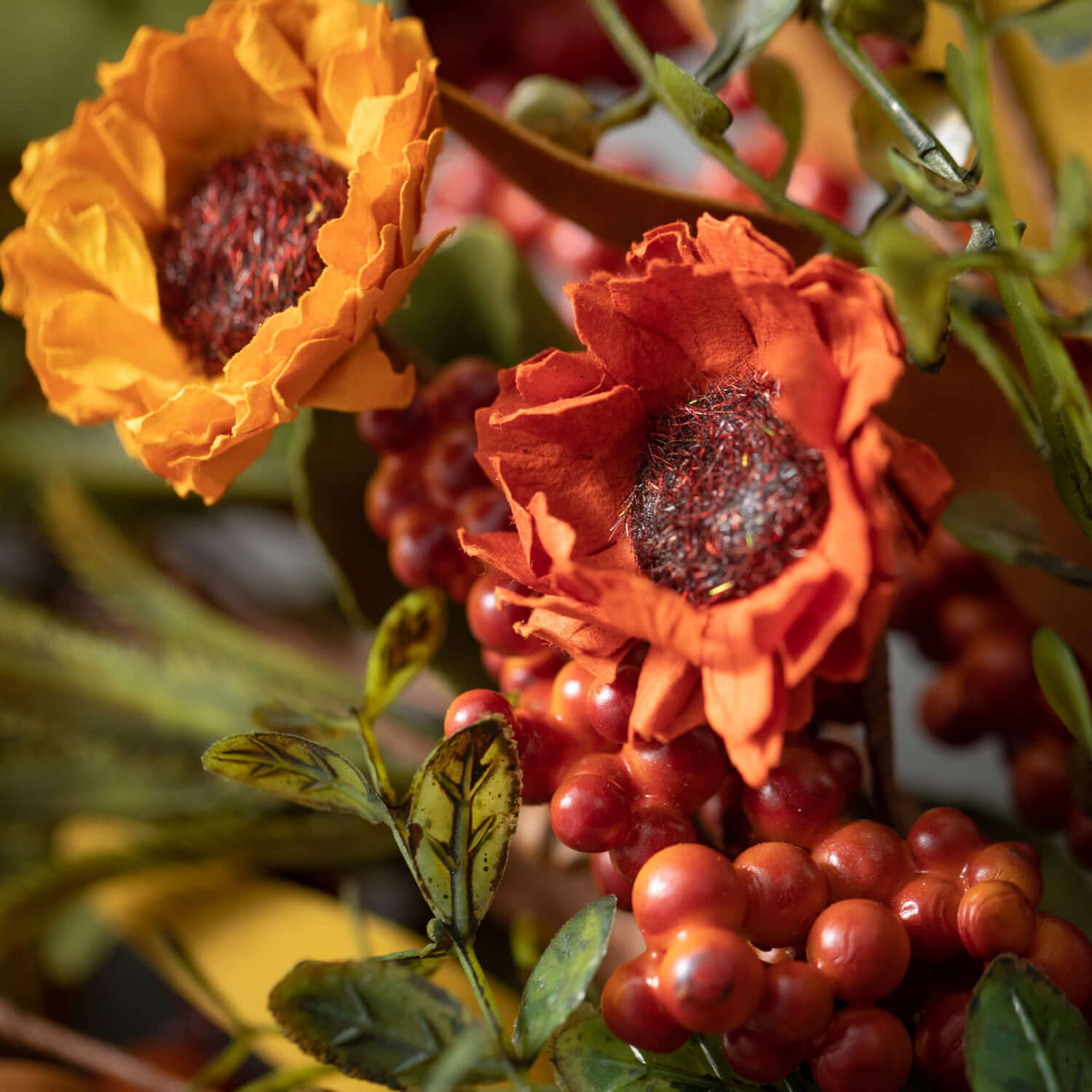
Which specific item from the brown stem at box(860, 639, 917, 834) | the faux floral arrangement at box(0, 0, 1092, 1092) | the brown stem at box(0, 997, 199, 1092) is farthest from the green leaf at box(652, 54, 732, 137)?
the brown stem at box(0, 997, 199, 1092)

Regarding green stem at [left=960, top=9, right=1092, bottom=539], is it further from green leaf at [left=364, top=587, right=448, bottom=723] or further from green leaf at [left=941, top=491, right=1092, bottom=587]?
green leaf at [left=364, top=587, right=448, bottom=723]

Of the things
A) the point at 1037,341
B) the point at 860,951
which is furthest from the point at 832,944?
the point at 1037,341

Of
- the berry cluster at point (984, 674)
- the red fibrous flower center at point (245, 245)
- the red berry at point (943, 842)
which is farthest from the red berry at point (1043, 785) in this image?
the red fibrous flower center at point (245, 245)

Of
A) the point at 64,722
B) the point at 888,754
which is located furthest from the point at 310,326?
the point at 64,722

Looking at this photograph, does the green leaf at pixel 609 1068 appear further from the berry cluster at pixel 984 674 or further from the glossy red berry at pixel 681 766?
the berry cluster at pixel 984 674

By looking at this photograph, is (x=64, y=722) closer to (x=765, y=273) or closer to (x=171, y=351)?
(x=171, y=351)

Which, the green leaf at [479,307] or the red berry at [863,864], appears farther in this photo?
the green leaf at [479,307]
